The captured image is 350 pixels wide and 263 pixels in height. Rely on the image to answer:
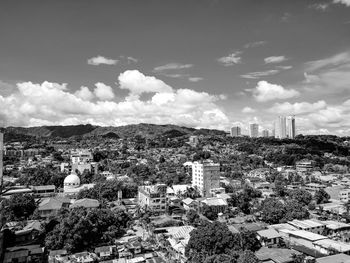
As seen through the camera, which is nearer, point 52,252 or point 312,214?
point 52,252

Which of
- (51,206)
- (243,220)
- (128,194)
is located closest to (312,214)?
(243,220)

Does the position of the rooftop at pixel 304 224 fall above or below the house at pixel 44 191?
below

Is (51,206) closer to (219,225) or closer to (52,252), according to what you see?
(52,252)

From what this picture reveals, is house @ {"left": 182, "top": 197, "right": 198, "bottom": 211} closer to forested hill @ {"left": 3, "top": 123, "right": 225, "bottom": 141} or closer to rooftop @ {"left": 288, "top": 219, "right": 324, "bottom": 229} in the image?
rooftop @ {"left": 288, "top": 219, "right": 324, "bottom": 229}

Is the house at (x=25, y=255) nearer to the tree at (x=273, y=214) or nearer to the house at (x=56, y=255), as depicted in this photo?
the house at (x=56, y=255)

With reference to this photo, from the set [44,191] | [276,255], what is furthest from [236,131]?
[276,255]

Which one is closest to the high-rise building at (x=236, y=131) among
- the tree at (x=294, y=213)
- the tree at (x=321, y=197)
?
the tree at (x=321, y=197)

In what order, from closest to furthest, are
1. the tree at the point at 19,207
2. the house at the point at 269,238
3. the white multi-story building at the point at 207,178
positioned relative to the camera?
the house at the point at 269,238 → the tree at the point at 19,207 → the white multi-story building at the point at 207,178

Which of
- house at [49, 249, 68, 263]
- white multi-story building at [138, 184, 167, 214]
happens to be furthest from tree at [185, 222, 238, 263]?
white multi-story building at [138, 184, 167, 214]
